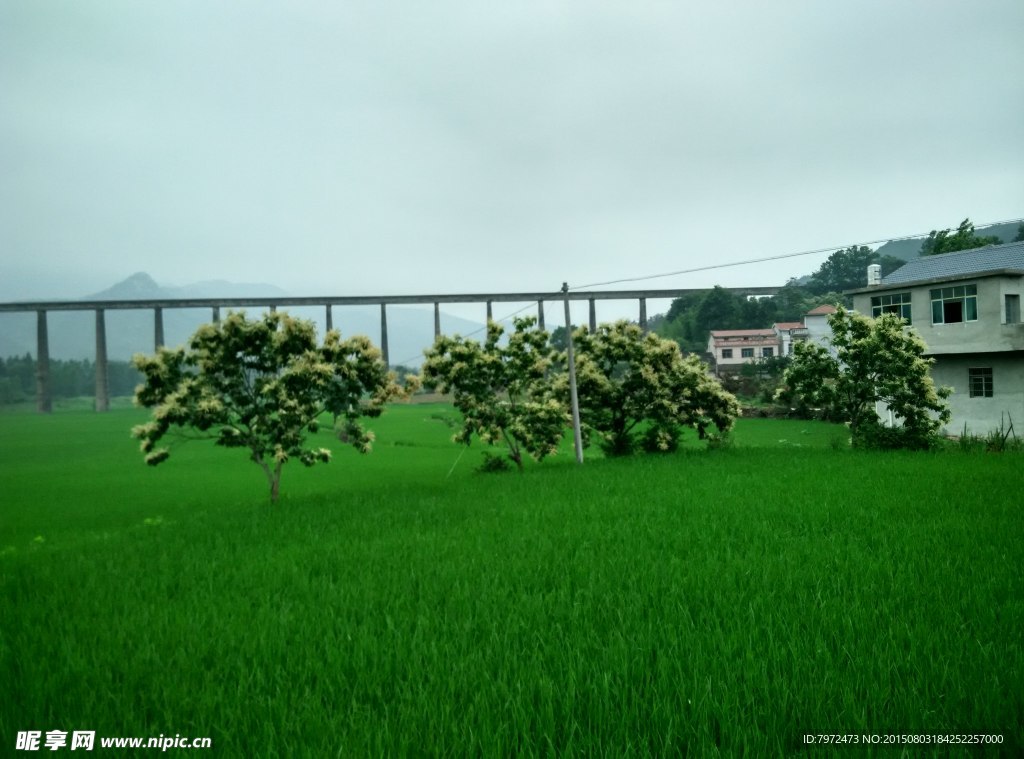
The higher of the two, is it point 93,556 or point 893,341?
point 893,341

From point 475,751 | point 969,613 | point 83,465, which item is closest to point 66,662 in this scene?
point 475,751

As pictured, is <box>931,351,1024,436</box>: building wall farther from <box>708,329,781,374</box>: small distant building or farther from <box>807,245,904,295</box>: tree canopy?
<box>807,245,904,295</box>: tree canopy

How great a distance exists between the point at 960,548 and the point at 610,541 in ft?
12.4

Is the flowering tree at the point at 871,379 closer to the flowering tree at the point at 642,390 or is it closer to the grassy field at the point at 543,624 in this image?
the flowering tree at the point at 642,390

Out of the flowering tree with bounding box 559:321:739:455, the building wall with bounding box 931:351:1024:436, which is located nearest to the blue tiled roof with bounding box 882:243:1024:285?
the building wall with bounding box 931:351:1024:436

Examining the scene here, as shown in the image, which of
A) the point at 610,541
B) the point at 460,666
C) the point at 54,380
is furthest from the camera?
the point at 54,380

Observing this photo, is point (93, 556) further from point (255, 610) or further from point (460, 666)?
point (460, 666)

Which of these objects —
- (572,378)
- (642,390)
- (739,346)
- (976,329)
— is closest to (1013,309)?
(976,329)

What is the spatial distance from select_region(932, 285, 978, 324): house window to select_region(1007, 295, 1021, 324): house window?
930mm

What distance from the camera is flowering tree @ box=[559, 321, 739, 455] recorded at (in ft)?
64.9

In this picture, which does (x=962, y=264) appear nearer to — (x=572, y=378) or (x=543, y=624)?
(x=572, y=378)

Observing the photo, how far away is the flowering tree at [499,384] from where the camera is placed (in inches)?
695

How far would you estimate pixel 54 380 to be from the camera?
4972 cm

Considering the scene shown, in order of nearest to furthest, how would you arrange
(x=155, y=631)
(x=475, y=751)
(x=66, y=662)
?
(x=475, y=751)
(x=66, y=662)
(x=155, y=631)
